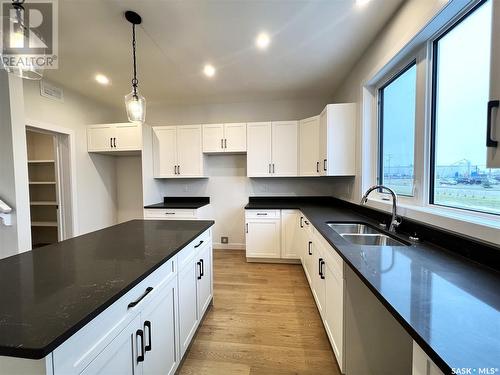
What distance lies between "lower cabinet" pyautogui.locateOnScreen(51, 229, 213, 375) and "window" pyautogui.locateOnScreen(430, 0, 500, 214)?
6.10 feet

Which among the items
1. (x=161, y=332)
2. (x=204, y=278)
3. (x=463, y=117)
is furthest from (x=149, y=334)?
(x=463, y=117)

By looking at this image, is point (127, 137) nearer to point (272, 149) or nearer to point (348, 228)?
point (272, 149)

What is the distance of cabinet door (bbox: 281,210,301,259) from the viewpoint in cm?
331

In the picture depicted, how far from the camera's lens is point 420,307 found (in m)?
0.74

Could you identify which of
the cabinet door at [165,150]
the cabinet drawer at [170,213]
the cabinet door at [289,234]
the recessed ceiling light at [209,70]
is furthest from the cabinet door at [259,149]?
the cabinet door at [165,150]

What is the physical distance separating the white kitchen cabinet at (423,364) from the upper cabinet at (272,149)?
3021 millimetres

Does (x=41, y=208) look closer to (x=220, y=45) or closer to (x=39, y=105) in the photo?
(x=39, y=105)

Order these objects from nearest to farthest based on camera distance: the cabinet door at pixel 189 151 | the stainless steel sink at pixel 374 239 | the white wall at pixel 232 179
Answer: the stainless steel sink at pixel 374 239, the cabinet door at pixel 189 151, the white wall at pixel 232 179

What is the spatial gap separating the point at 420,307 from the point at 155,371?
4.21 ft

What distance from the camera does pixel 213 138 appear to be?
3680mm

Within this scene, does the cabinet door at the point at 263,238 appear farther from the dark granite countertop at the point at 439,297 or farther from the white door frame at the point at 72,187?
the white door frame at the point at 72,187

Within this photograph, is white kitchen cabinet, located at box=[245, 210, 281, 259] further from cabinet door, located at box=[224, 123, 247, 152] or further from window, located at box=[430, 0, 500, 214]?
window, located at box=[430, 0, 500, 214]

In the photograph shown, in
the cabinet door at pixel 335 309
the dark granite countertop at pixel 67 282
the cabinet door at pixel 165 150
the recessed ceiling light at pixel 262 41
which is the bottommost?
the cabinet door at pixel 335 309

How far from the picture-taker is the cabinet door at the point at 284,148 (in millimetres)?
3547
